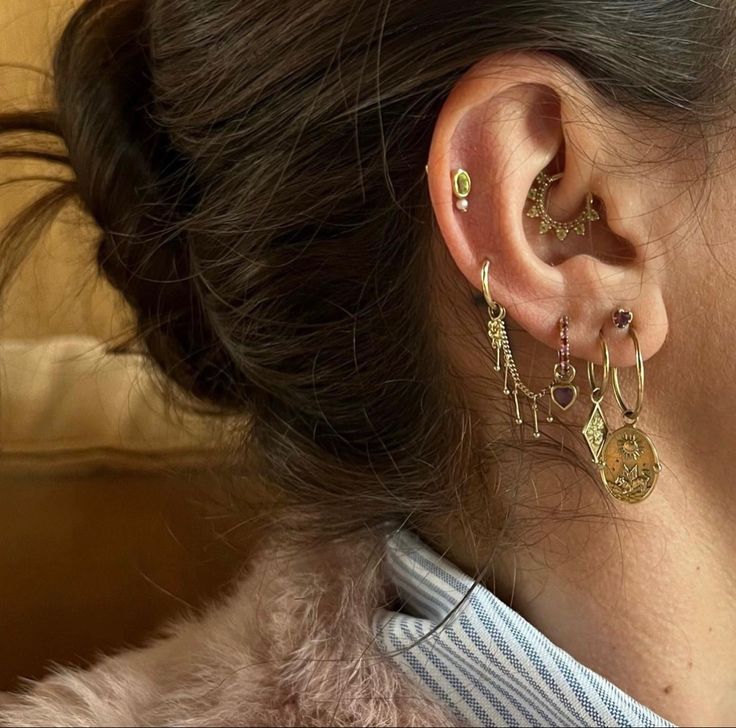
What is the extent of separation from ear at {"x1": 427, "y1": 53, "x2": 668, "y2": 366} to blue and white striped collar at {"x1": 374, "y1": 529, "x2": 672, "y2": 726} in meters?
0.22

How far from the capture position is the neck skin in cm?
69

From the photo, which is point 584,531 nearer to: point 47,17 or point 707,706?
point 707,706

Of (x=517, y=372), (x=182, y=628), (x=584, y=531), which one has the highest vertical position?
(x=517, y=372)

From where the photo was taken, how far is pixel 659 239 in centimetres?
61

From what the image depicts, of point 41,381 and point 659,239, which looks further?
A: point 41,381

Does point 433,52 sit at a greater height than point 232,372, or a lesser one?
greater

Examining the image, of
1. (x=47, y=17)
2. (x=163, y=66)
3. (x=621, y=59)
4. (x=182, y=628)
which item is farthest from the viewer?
(x=47, y=17)

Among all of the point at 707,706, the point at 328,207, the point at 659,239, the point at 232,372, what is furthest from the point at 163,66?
the point at 707,706

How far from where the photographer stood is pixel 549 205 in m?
0.62

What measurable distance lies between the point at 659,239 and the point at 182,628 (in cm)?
51

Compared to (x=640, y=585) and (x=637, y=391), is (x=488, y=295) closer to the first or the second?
(x=637, y=391)

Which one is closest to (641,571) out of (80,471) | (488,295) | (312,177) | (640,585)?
(640,585)

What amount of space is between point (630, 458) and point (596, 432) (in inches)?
1.1

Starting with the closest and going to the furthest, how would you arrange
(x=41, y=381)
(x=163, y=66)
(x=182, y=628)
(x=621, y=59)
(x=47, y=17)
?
(x=621, y=59) → (x=163, y=66) → (x=182, y=628) → (x=47, y=17) → (x=41, y=381)
